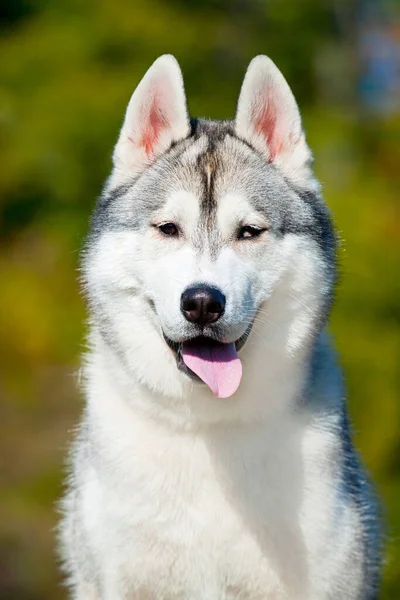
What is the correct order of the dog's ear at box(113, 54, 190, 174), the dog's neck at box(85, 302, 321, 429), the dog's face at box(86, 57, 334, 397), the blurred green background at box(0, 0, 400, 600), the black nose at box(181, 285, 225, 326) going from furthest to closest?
1. the blurred green background at box(0, 0, 400, 600)
2. the dog's ear at box(113, 54, 190, 174)
3. the dog's neck at box(85, 302, 321, 429)
4. the dog's face at box(86, 57, 334, 397)
5. the black nose at box(181, 285, 225, 326)

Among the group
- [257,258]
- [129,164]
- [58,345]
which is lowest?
[58,345]

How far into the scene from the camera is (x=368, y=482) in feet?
17.0

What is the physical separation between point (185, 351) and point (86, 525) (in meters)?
0.90

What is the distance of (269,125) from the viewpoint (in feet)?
15.6

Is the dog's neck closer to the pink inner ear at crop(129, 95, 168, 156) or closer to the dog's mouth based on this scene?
the dog's mouth

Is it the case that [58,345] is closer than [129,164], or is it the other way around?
[129,164]

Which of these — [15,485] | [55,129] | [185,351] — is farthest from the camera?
[55,129]

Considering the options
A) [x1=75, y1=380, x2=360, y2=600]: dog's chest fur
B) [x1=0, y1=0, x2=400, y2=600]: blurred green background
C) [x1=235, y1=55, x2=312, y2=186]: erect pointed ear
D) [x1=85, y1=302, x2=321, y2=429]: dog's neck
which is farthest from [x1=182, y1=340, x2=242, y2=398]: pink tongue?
[x1=0, y1=0, x2=400, y2=600]: blurred green background

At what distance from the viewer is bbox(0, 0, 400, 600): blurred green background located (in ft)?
45.2

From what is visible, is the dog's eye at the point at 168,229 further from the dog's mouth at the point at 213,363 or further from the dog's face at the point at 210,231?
the dog's mouth at the point at 213,363

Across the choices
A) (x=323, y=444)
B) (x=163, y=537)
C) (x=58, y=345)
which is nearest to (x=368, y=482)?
(x=323, y=444)

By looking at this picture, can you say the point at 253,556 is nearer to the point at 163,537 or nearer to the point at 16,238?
the point at 163,537

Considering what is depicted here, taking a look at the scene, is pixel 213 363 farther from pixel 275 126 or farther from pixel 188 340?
pixel 275 126

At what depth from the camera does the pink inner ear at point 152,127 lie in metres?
4.74
